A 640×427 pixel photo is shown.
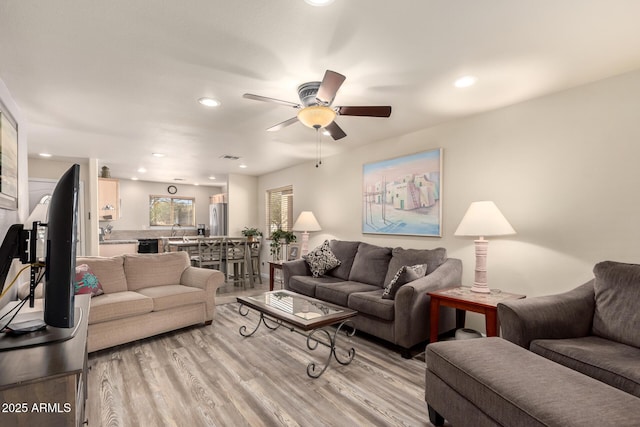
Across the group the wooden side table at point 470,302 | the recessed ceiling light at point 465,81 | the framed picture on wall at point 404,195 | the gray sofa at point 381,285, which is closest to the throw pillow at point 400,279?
the gray sofa at point 381,285

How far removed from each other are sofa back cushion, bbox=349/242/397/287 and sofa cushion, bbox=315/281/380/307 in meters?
0.10

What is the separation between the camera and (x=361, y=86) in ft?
8.30

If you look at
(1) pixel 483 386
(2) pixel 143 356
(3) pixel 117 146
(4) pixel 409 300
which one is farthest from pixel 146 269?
(1) pixel 483 386

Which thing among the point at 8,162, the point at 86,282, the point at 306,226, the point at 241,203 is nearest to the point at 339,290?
the point at 306,226

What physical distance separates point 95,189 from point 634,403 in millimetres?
6676

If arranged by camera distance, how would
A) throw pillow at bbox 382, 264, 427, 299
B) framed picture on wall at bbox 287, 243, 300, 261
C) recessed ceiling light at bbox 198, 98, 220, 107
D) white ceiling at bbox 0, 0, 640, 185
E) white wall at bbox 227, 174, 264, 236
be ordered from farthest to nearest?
white wall at bbox 227, 174, 264, 236 → framed picture on wall at bbox 287, 243, 300, 261 → throw pillow at bbox 382, 264, 427, 299 → recessed ceiling light at bbox 198, 98, 220, 107 → white ceiling at bbox 0, 0, 640, 185

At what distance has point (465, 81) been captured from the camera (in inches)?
97.6

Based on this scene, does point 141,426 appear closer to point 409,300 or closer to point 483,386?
point 483,386

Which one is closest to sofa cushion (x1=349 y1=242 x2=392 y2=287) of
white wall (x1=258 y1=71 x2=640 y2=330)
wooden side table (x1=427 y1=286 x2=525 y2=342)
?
white wall (x1=258 y1=71 x2=640 y2=330)

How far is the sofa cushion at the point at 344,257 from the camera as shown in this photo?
4301 millimetres

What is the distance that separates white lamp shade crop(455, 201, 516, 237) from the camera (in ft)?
8.95

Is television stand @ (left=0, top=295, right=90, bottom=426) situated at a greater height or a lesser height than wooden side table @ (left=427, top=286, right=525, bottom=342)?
greater

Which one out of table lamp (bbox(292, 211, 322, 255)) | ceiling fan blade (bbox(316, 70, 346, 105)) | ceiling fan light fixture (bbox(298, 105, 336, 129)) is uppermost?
ceiling fan blade (bbox(316, 70, 346, 105))

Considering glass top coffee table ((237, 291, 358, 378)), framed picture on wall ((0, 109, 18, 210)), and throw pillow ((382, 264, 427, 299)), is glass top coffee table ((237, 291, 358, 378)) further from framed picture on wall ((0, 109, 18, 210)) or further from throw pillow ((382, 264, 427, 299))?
framed picture on wall ((0, 109, 18, 210))
